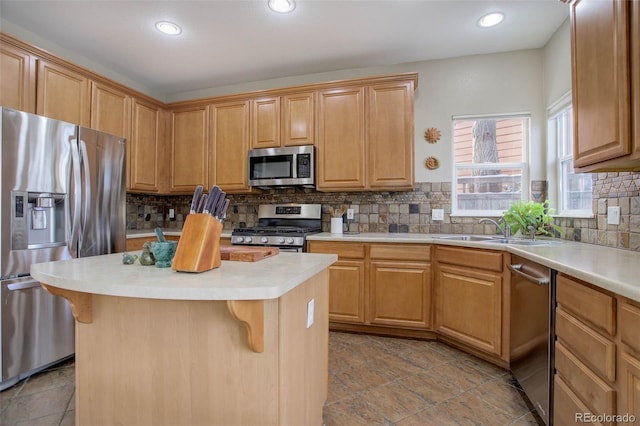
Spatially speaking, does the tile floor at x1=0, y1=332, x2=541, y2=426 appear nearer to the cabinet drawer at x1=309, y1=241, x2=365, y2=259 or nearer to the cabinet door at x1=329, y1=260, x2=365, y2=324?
the cabinet door at x1=329, y1=260, x2=365, y2=324

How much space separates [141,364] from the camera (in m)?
1.19

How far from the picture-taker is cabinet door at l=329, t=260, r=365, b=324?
276 cm

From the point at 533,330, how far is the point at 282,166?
2.52 m

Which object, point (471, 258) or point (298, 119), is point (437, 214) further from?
point (298, 119)

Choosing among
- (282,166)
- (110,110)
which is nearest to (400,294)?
(282,166)

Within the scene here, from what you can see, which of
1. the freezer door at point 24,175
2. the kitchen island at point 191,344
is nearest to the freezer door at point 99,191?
the freezer door at point 24,175

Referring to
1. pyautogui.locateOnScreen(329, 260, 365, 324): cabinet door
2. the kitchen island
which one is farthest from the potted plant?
the kitchen island

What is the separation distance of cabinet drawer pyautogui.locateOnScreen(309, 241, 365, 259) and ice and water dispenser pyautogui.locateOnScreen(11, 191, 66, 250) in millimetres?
1959

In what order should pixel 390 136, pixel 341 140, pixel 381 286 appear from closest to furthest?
1. pixel 381 286
2. pixel 390 136
3. pixel 341 140

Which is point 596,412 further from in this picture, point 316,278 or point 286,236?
point 286,236

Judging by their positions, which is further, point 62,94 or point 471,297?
point 62,94

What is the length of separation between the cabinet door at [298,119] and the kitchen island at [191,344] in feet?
7.01

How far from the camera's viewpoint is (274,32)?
2.67m

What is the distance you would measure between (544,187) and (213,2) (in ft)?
10.8
